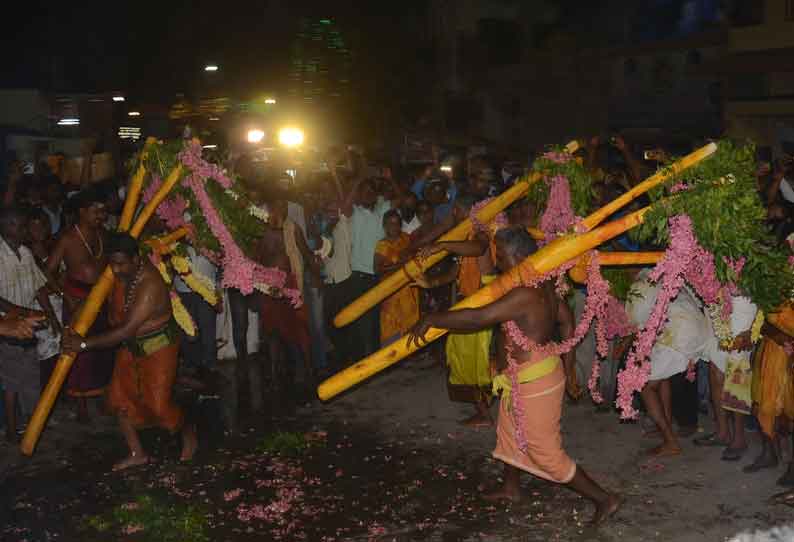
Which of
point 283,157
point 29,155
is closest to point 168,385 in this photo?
point 29,155

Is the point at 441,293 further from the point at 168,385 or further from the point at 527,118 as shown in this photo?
the point at 527,118

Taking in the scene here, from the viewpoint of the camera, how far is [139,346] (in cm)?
753

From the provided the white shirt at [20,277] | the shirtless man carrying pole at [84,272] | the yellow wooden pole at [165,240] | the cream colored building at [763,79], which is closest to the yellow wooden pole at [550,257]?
the yellow wooden pole at [165,240]

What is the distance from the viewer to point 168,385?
7.59 meters

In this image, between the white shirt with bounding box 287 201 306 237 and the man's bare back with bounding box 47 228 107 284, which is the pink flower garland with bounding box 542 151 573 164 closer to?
the white shirt with bounding box 287 201 306 237

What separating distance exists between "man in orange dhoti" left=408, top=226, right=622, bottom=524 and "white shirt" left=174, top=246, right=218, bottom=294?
4.81 meters

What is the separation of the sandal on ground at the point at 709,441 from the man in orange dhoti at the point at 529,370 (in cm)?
185

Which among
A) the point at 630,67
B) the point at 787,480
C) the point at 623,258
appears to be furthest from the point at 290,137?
the point at 630,67

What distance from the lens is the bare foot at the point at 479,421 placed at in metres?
8.51

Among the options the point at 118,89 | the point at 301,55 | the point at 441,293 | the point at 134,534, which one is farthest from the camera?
the point at 118,89

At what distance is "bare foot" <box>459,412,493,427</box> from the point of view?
851 centimetres

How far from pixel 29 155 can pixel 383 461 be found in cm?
1377

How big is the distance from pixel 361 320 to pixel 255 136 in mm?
18164

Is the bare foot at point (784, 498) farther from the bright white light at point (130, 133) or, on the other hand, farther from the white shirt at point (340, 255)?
the bright white light at point (130, 133)
